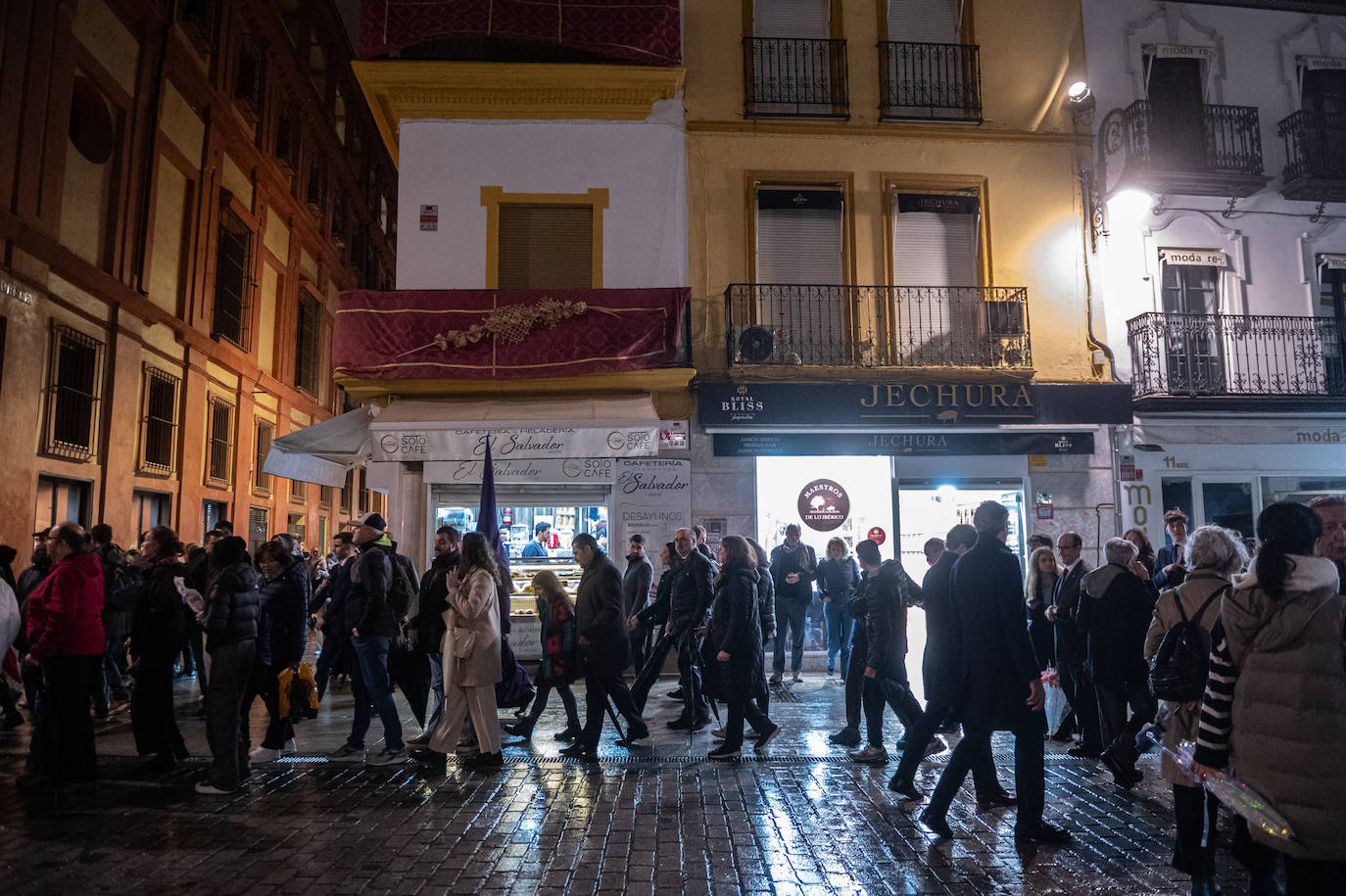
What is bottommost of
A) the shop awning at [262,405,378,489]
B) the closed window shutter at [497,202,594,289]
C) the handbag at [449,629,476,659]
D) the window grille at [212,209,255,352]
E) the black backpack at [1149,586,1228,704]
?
the handbag at [449,629,476,659]

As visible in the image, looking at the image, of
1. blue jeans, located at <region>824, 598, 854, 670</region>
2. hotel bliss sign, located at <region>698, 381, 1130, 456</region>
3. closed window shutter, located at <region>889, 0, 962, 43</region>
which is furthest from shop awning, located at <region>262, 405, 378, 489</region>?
closed window shutter, located at <region>889, 0, 962, 43</region>

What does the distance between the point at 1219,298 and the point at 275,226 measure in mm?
19762

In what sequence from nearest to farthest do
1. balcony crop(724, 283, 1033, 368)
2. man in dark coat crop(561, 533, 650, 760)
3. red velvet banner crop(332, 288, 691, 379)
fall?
man in dark coat crop(561, 533, 650, 760) < red velvet banner crop(332, 288, 691, 379) < balcony crop(724, 283, 1033, 368)

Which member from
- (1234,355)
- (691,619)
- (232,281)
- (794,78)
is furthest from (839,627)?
(232,281)

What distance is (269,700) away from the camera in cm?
735

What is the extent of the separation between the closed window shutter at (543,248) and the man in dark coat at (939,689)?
855 centimetres

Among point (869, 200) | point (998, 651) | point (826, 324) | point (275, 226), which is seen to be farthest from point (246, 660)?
point (275, 226)

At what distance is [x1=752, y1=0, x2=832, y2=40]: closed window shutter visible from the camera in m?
14.0

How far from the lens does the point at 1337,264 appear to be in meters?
14.6

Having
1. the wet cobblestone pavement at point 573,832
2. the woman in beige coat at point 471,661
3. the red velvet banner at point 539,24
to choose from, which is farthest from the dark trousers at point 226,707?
the red velvet banner at point 539,24

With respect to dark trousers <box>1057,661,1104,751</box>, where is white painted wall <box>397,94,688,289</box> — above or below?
above

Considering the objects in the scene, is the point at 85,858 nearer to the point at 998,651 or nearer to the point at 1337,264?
the point at 998,651

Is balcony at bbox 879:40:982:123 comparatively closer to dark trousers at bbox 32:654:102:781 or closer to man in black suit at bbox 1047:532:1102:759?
man in black suit at bbox 1047:532:1102:759

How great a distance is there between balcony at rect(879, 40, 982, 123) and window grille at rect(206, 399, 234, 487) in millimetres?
13707
